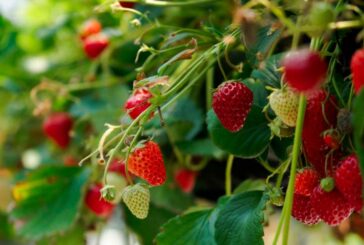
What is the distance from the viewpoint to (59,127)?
1.24 metres

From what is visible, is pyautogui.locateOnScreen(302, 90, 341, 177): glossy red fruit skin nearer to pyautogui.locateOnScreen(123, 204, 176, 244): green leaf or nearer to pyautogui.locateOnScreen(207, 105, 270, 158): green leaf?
pyautogui.locateOnScreen(207, 105, 270, 158): green leaf

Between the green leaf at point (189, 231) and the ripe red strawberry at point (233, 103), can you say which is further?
the green leaf at point (189, 231)

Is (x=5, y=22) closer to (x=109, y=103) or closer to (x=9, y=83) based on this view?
(x=9, y=83)

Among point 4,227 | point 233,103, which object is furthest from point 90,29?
point 233,103

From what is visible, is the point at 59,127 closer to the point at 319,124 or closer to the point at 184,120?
the point at 184,120

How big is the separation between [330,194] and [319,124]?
0.19 feet

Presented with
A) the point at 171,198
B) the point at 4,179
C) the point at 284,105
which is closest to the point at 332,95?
the point at 284,105

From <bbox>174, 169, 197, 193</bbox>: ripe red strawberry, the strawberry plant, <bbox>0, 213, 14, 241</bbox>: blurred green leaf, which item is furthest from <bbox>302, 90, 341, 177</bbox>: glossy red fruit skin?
<bbox>0, 213, 14, 241</bbox>: blurred green leaf

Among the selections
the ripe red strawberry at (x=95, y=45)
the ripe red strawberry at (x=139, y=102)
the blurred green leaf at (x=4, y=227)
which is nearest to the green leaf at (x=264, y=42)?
the ripe red strawberry at (x=139, y=102)

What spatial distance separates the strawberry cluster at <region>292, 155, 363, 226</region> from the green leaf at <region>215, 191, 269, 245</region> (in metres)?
0.04

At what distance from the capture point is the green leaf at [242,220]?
25.2 inches

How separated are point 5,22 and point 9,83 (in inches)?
5.7

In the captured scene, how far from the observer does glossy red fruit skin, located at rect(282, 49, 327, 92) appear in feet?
1.53

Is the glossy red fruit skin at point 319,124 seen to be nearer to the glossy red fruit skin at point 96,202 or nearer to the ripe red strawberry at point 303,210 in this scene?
the ripe red strawberry at point 303,210
